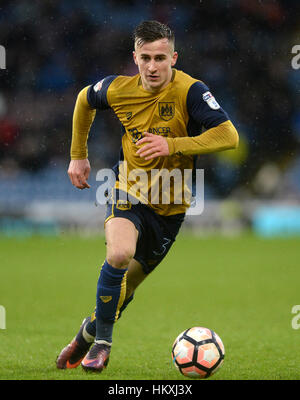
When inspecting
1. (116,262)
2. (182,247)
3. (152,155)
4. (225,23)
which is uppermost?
(225,23)

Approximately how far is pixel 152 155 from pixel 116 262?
624 millimetres

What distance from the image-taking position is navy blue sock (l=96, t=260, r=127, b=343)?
4055 millimetres

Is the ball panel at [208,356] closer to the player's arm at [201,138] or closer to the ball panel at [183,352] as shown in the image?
the ball panel at [183,352]

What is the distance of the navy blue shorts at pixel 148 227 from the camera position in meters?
4.27

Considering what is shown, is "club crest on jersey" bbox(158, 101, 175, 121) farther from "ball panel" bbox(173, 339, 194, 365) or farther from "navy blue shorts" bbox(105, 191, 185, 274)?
"ball panel" bbox(173, 339, 194, 365)

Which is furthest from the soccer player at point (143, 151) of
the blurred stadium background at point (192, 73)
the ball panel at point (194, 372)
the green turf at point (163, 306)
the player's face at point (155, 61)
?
the blurred stadium background at point (192, 73)

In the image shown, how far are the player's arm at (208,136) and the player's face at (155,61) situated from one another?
25 centimetres

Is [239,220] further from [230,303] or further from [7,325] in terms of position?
[7,325]

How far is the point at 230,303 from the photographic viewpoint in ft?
25.3

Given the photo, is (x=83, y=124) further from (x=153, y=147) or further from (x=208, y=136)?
(x=208, y=136)

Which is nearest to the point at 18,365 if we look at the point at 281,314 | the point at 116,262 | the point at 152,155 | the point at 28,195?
the point at 116,262

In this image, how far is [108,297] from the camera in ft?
13.4

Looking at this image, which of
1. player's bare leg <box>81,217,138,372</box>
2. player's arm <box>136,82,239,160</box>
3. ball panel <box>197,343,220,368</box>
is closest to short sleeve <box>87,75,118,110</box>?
player's arm <box>136,82,239,160</box>

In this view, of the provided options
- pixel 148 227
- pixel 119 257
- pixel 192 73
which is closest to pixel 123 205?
pixel 148 227
